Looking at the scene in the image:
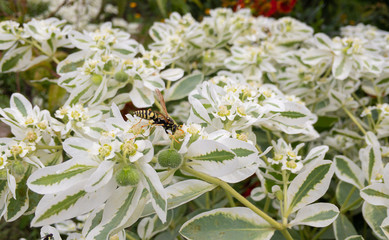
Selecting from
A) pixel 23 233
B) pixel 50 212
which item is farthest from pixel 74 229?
pixel 50 212

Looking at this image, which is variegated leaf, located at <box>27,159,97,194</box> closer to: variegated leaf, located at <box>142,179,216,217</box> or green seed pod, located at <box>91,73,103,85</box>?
variegated leaf, located at <box>142,179,216,217</box>

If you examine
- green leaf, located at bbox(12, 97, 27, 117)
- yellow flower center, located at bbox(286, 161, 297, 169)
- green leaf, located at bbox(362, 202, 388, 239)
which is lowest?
green leaf, located at bbox(362, 202, 388, 239)

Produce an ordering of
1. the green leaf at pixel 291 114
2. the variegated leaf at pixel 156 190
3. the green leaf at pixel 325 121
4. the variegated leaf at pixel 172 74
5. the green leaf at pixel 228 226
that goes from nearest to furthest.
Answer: the variegated leaf at pixel 156 190 < the green leaf at pixel 228 226 < the green leaf at pixel 291 114 < the variegated leaf at pixel 172 74 < the green leaf at pixel 325 121

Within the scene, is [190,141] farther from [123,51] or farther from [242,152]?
[123,51]

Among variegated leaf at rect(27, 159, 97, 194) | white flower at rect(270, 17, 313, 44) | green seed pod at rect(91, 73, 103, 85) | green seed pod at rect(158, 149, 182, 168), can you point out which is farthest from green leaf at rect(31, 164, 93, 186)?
white flower at rect(270, 17, 313, 44)

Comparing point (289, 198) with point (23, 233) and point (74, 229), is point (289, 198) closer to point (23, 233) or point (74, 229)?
point (74, 229)

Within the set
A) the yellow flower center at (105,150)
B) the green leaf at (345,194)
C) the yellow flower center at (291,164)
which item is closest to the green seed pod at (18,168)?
the yellow flower center at (105,150)

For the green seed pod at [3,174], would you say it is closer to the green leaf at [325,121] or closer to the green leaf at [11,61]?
the green leaf at [11,61]

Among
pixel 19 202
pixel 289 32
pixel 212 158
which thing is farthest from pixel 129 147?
pixel 289 32
